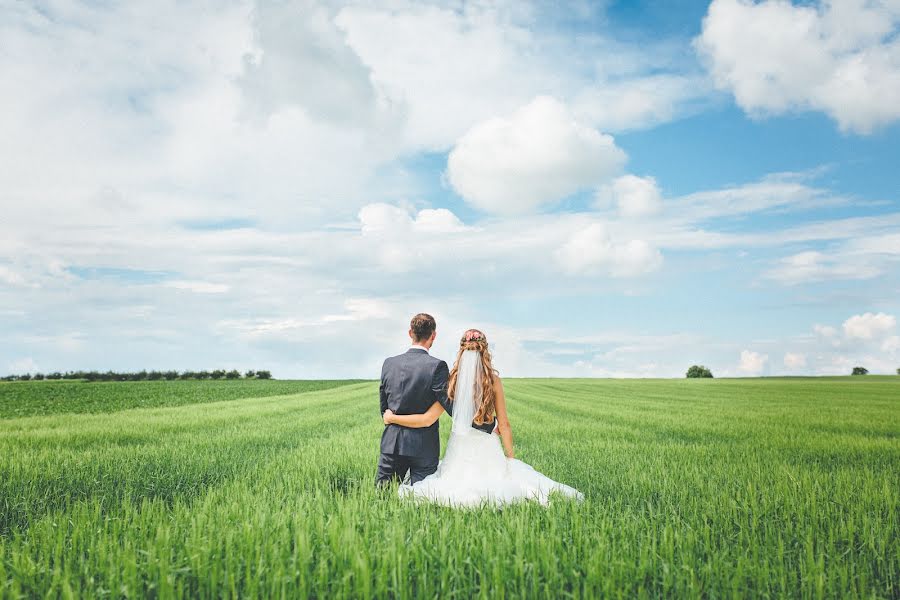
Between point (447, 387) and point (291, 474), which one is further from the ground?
point (447, 387)

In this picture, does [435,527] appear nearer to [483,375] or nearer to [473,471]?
[473,471]

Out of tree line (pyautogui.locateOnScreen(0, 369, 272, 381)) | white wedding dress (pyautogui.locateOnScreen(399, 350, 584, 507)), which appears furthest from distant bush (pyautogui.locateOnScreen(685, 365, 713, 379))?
white wedding dress (pyautogui.locateOnScreen(399, 350, 584, 507))

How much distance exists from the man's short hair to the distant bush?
116324 millimetres

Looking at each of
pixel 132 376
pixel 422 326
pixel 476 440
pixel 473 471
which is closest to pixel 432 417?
pixel 476 440

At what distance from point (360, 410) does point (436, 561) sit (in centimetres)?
1956

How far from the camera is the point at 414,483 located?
623 cm

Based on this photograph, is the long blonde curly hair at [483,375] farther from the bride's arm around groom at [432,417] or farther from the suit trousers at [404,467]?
the suit trousers at [404,467]

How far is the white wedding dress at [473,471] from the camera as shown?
234 inches

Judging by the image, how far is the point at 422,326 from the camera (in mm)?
6035

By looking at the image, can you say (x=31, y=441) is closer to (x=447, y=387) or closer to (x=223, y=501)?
(x=223, y=501)

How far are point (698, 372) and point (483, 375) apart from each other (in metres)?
117

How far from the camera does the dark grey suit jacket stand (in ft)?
19.7

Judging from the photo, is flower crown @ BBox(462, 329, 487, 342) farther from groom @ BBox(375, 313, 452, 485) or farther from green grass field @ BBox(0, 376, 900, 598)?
green grass field @ BBox(0, 376, 900, 598)

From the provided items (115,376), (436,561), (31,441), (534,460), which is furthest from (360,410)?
(115,376)
